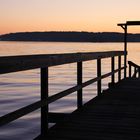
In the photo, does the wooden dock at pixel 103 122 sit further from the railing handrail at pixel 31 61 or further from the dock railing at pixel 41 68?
the railing handrail at pixel 31 61

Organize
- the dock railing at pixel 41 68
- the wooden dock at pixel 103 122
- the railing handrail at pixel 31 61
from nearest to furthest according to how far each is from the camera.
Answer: the railing handrail at pixel 31 61
the dock railing at pixel 41 68
the wooden dock at pixel 103 122

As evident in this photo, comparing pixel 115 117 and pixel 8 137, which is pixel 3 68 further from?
pixel 8 137

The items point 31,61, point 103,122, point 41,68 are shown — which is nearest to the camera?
point 31,61

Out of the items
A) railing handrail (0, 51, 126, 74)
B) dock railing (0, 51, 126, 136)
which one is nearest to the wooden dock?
dock railing (0, 51, 126, 136)

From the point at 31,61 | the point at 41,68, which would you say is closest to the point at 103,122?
the point at 41,68

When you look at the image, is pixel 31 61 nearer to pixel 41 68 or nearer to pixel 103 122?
pixel 41 68

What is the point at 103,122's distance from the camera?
6.86 meters

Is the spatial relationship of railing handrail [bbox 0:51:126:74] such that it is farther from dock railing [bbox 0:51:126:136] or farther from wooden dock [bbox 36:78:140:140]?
wooden dock [bbox 36:78:140:140]

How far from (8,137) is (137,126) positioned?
5.87 meters

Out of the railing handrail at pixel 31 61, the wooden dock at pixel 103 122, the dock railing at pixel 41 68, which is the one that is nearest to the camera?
the railing handrail at pixel 31 61

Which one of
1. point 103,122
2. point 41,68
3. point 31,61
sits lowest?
point 103,122

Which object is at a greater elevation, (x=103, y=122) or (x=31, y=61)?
(x=31, y=61)

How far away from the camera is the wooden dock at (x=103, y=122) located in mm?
5828

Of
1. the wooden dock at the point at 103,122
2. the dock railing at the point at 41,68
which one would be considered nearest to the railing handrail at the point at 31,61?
the dock railing at the point at 41,68
